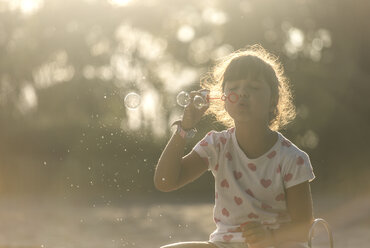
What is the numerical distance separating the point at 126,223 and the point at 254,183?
6271 mm

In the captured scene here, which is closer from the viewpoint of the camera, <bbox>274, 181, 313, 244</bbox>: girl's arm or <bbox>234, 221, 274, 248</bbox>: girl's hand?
<bbox>234, 221, 274, 248</bbox>: girl's hand

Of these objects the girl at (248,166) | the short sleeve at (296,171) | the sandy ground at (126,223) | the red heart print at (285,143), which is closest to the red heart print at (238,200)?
the girl at (248,166)

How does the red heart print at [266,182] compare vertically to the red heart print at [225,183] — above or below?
below

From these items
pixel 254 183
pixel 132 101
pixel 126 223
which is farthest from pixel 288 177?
pixel 126 223

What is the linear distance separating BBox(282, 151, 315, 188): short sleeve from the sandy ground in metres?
4.09

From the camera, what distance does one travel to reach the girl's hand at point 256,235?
3154 mm

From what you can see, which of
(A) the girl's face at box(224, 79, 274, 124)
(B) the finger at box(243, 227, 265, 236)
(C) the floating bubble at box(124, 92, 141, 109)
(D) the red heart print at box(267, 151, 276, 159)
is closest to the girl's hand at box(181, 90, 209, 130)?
(A) the girl's face at box(224, 79, 274, 124)

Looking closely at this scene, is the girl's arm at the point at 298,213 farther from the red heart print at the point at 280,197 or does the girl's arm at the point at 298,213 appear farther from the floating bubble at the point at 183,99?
the floating bubble at the point at 183,99

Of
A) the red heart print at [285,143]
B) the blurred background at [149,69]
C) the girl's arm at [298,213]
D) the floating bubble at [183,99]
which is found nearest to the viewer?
the girl's arm at [298,213]

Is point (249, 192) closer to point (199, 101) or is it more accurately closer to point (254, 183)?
point (254, 183)

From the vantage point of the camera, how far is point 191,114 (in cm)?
354

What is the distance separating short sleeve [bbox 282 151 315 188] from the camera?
3.44 meters

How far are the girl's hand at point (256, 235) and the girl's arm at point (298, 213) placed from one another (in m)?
0.13

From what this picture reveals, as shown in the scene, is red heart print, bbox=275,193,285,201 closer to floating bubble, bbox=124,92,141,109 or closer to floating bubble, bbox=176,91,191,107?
floating bubble, bbox=176,91,191,107
